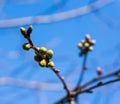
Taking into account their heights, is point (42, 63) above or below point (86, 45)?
below

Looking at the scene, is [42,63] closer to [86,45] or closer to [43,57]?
[43,57]

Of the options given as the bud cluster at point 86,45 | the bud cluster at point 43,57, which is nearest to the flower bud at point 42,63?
the bud cluster at point 43,57

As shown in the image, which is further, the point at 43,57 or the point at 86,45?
the point at 86,45

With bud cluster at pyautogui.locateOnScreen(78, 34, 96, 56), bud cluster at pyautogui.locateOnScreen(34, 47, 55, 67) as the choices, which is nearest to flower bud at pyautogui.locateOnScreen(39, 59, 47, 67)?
bud cluster at pyautogui.locateOnScreen(34, 47, 55, 67)

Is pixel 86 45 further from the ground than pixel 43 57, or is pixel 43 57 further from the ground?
pixel 86 45

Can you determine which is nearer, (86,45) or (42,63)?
(42,63)

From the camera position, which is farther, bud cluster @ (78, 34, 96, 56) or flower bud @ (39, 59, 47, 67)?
bud cluster @ (78, 34, 96, 56)

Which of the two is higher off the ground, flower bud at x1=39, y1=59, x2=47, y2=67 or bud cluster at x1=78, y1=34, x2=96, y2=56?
bud cluster at x1=78, y1=34, x2=96, y2=56

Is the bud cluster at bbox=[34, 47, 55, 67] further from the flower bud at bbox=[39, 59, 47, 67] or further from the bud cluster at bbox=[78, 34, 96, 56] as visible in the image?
the bud cluster at bbox=[78, 34, 96, 56]

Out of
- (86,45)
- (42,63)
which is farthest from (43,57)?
(86,45)
